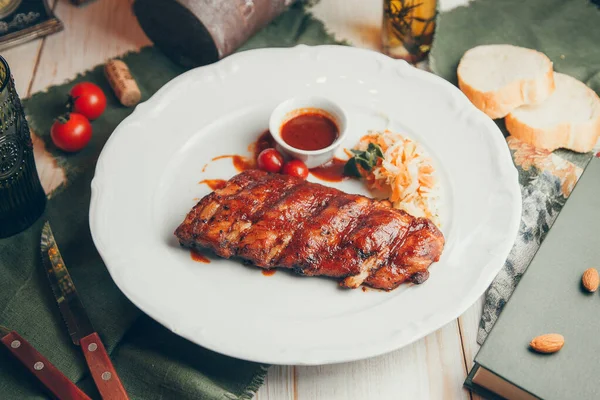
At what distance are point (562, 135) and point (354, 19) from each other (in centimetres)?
219

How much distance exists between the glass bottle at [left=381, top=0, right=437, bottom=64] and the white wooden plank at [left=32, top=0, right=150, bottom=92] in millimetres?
2127

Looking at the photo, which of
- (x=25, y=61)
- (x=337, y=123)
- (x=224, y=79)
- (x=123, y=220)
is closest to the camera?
(x=123, y=220)

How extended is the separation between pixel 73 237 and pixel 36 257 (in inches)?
10.5

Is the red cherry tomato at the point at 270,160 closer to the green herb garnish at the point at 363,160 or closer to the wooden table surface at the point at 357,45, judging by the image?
the green herb garnish at the point at 363,160

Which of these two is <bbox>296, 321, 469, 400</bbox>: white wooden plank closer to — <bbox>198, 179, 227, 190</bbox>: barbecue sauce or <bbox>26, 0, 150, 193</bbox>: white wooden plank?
<bbox>198, 179, 227, 190</bbox>: barbecue sauce

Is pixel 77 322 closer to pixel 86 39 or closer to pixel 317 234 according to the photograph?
pixel 317 234

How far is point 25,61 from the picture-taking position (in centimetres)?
563

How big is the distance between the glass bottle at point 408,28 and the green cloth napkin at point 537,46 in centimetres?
16

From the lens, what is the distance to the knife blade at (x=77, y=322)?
3.65 meters

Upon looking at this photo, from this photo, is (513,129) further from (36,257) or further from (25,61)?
(25,61)

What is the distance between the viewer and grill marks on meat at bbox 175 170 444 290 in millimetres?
3844

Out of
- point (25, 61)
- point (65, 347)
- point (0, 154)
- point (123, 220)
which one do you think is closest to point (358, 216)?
point (123, 220)

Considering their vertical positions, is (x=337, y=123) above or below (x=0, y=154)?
below

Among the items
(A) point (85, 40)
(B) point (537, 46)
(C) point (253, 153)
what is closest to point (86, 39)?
(A) point (85, 40)
